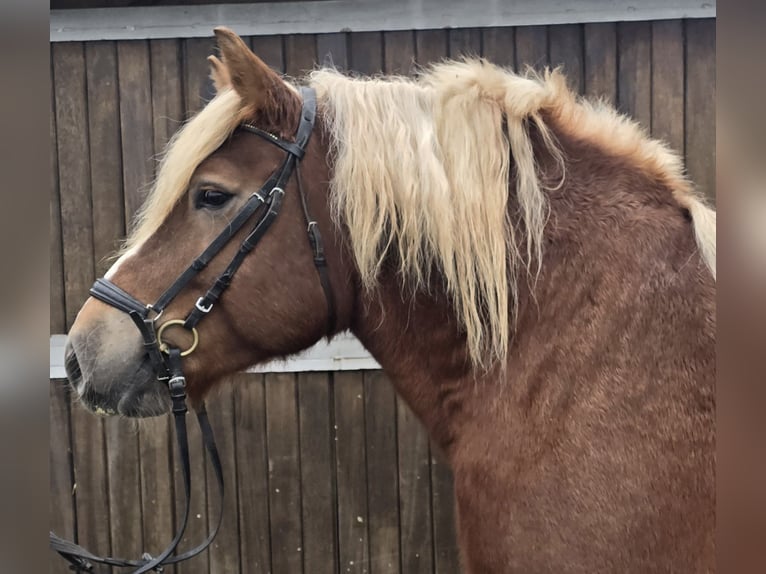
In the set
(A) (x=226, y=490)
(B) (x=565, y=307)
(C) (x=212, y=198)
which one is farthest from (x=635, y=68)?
(A) (x=226, y=490)

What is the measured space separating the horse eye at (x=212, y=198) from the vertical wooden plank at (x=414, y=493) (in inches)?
56.4

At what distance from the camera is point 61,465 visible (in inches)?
101

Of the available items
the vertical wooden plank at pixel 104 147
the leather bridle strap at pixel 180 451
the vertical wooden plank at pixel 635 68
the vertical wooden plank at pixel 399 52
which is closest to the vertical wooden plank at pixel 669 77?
the vertical wooden plank at pixel 635 68

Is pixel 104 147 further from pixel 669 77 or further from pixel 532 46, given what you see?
pixel 669 77

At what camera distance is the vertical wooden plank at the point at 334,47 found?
2.42m

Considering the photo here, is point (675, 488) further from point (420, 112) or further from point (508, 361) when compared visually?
point (420, 112)

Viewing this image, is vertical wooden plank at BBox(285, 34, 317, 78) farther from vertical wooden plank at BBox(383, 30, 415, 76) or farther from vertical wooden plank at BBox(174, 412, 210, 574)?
vertical wooden plank at BBox(174, 412, 210, 574)

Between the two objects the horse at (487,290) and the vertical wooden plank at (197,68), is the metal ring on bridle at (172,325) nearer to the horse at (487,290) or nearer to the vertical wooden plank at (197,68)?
the horse at (487,290)

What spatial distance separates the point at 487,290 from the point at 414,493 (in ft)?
5.16

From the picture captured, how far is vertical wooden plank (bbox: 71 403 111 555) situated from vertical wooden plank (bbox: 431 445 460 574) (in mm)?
1352

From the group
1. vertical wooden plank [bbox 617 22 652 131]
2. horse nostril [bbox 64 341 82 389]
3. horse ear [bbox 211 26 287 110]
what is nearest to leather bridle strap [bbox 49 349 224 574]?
horse nostril [bbox 64 341 82 389]

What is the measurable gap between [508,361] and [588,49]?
1736 mm
